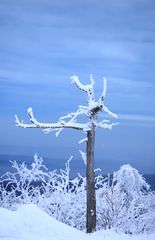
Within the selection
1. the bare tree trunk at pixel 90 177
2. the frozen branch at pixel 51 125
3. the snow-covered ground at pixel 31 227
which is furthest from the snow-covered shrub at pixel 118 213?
the snow-covered ground at pixel 31 227

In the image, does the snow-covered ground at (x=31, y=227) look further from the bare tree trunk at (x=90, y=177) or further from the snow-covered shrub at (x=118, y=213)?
the snow-covered shrub at (x=118, y=213)

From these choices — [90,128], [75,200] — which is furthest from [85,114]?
[75,200]

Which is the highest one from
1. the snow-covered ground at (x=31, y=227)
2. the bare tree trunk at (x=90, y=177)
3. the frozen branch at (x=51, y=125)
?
the frozen branch at (x=51, y=125)

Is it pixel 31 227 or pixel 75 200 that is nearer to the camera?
pixel 31 227

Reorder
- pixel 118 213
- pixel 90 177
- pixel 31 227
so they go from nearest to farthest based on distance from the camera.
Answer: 1. pixel 31 227
2. pixel 90 177
3. pixel 118 213

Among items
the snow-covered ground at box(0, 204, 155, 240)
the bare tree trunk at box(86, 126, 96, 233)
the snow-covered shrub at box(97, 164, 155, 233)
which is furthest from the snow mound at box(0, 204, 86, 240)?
the snow-covered shrub at box(97, 164, 155, 233)

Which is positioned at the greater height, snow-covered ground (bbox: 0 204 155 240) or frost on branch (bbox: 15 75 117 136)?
frost on branch (bbox: 15 75 117 136)

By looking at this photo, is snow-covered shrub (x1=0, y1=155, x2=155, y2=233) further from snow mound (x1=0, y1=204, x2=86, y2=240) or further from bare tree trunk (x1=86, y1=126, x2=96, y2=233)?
snow mound (x1=0, y1=204, x2=86, y2=240)

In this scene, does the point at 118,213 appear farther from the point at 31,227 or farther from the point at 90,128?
the point at 31,227

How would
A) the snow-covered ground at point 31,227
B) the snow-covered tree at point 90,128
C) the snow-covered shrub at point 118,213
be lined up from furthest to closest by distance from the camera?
1. the snow-covered shrub at point 118,213
2. the snow-covered tree at point 90,128
3. the snow-covered ground at point 31,227

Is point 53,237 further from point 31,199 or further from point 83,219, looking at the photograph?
point 31,199

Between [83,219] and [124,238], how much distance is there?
26.8ft

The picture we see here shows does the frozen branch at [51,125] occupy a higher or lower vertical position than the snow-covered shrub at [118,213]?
higher

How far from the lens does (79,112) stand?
1291cm
